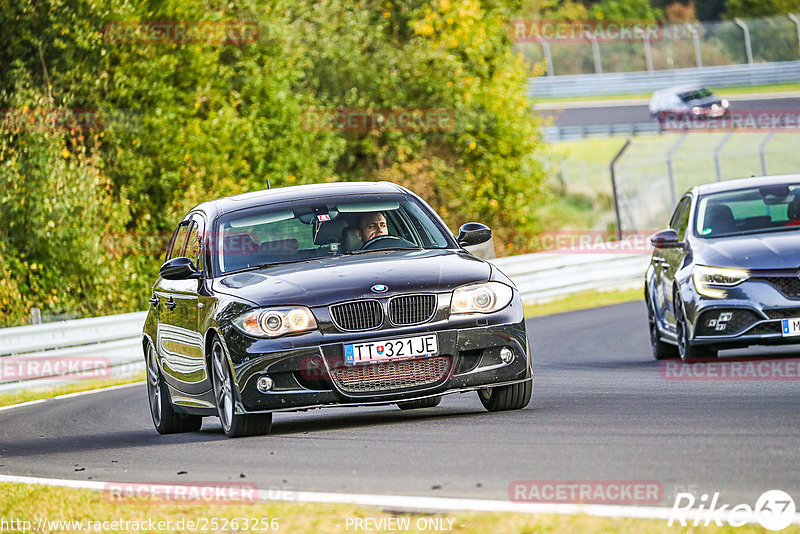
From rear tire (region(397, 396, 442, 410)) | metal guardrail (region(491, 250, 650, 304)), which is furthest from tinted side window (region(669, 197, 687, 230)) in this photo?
metal guardrail (region(491, 250, 650, 304))

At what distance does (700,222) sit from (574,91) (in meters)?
53.1

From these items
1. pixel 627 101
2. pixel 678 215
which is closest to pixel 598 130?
pixel 627 101

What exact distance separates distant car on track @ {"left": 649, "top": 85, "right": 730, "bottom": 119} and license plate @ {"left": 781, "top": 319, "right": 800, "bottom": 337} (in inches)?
1731

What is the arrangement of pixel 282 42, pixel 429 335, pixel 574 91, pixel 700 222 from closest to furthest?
1. pixel 429 335
2. pixel 700 222
3. pixel 282 42
4. pixel 574 91

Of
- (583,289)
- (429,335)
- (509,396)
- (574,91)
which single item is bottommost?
(574,91)

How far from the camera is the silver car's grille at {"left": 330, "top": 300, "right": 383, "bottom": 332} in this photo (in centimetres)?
868

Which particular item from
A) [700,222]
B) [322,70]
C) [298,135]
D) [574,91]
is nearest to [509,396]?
[700,222]

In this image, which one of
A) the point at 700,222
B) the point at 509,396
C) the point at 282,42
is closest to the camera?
the point at 509,396

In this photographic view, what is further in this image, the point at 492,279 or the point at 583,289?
the point at 583,289

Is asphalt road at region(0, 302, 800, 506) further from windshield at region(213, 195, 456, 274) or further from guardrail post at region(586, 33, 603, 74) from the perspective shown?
guardrail post at region(586, 33, 603, 74)

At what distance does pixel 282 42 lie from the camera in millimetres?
33188

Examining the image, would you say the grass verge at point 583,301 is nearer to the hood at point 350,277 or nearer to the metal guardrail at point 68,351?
the metal guardrail at point 68,351

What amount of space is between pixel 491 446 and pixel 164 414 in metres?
4.00

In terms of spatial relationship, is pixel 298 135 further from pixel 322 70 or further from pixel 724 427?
pixel 724 427
